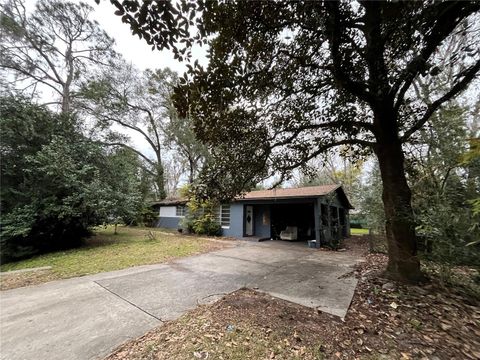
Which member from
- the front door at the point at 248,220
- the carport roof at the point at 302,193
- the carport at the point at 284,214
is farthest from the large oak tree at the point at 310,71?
the front door at the point at 248,220

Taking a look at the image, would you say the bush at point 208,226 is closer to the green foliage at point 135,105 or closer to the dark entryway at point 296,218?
the dark entryway at point 296,218

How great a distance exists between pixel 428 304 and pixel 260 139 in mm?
4585

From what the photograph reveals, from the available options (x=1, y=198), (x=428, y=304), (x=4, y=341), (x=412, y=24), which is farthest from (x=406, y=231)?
(x=1, y=198)

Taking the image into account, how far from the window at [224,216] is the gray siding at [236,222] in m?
0.36

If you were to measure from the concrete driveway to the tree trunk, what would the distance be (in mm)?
1066

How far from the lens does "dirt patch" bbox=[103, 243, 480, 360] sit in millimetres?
2551

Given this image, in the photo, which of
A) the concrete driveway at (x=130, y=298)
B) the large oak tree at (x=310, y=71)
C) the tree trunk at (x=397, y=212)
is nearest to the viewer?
the concrete driveway at (x=130, y=298)

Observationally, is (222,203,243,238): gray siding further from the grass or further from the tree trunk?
the tree trunk

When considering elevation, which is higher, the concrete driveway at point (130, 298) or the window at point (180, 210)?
the window at point (180, 210)

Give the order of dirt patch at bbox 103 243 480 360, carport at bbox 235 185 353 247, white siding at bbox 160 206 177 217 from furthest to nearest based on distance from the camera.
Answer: white siding at bbox 160 206 177 217
carport at bbox 235 185 353 247
dirt patch at bbox 103 243 480 360

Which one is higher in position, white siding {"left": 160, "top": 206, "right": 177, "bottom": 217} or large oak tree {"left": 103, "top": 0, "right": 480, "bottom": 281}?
large oak tree {"left": 103, "top": 0, "right": 480, "bottom": 281}

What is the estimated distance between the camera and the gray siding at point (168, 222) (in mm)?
17530

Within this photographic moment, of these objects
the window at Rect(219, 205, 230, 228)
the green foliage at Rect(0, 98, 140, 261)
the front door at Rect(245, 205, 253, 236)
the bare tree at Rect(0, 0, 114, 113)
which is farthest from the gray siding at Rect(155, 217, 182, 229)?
the bare tree at Rect(0, 0, 114, 113)

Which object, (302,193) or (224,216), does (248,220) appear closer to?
(224,216)
